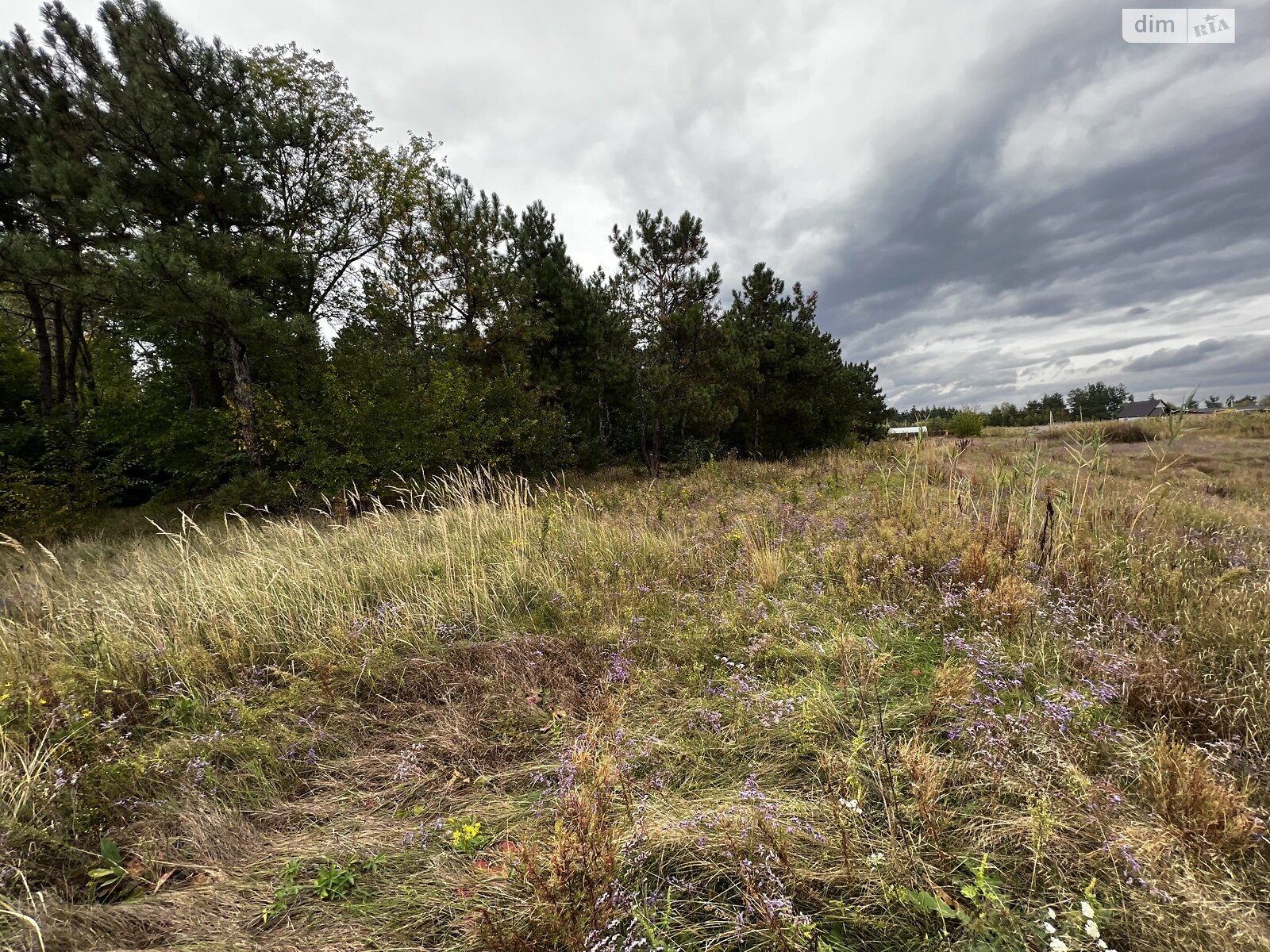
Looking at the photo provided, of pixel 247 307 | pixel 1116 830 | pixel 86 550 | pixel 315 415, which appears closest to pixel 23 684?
pixel 1116 830

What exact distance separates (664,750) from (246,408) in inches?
498

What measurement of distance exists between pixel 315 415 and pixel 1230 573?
47.1ft

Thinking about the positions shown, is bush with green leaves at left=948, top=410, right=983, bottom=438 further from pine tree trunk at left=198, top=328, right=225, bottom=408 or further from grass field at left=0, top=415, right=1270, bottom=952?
pine tree trunk at left=198, top=328, right=225, bottom=408

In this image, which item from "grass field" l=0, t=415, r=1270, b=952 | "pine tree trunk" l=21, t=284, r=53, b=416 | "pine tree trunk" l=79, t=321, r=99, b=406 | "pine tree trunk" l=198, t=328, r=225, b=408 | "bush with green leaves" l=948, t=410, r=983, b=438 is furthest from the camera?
"bush with green leaves" l=948, t=410, r=983, b=438

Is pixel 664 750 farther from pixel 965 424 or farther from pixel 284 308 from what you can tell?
pixel 965 424

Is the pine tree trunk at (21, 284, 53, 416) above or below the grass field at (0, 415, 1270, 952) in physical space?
above

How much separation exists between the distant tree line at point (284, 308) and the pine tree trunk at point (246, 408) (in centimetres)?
6

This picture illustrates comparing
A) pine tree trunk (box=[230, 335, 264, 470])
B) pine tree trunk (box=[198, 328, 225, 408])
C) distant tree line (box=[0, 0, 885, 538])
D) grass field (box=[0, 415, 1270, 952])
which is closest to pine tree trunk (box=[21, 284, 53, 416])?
distant tree line (box=[0, 0, 885, 538])

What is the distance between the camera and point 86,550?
25.3 ft

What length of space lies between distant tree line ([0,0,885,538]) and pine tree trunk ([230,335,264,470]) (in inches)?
2.2

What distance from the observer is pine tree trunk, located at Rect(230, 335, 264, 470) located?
1027 cm

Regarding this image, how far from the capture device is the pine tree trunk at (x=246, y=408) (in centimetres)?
1027

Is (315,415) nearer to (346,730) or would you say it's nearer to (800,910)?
(346,730)

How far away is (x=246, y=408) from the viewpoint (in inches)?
408
